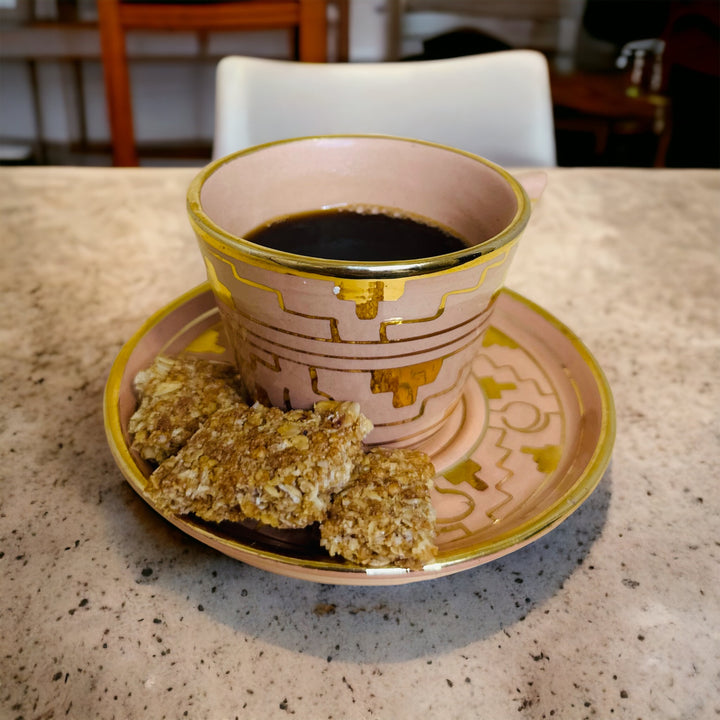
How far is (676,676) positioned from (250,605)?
274 mm

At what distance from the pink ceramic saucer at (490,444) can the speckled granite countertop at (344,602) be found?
0.15 ft

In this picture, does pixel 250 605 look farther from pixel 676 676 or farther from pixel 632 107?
pixel 632 107

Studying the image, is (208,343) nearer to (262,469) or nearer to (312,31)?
(262,469)

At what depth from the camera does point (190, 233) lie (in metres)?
0.91

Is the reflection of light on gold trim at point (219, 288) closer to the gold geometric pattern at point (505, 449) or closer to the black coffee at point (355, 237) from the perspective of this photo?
the black coffee at point (355, 237)

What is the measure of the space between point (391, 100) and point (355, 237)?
68 centimetres

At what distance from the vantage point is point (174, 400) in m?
0.49

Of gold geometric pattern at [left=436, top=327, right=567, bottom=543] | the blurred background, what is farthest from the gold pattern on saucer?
the blurred background

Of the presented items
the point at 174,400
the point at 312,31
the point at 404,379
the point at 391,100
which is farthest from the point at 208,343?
the point at 312,31

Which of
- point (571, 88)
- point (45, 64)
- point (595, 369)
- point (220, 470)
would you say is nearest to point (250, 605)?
point (220, 470)

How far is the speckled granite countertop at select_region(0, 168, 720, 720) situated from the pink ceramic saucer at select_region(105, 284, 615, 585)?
46 millimetres

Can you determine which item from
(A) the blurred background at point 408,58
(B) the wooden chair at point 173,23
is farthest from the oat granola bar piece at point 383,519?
(A) the blurred background at point 408,58

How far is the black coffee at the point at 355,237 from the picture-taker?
553 millimetres

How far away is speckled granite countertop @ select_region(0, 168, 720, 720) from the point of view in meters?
0.38
